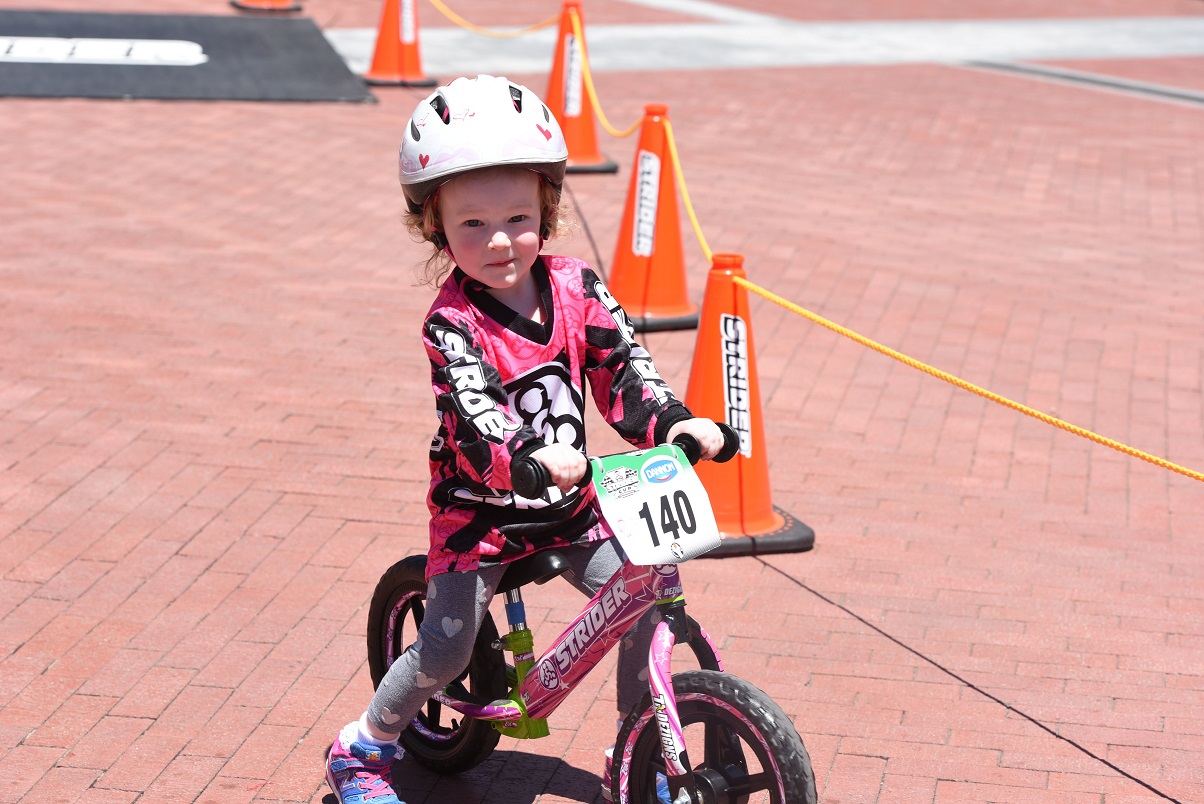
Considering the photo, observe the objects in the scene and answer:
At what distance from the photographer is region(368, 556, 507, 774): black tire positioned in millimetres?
3494

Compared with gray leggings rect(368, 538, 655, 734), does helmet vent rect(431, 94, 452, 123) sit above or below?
above

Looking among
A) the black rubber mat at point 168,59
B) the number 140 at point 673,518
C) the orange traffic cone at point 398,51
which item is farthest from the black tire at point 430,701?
the orange traffic cone at point 398,51

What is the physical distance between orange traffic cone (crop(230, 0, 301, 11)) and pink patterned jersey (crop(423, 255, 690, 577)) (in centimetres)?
1351

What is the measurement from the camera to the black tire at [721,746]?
2.91 metres

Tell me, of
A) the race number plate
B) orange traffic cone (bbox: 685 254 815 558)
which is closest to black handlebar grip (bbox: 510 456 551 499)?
the race number plate

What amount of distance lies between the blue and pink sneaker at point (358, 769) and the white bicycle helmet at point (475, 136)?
1308mm

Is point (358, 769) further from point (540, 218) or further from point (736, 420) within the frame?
point (736, 420)

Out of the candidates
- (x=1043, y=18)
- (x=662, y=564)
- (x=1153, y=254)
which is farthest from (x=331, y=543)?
(x=1043, y=18)

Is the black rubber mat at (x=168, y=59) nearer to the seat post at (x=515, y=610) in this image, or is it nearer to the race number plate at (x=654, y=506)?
the seat post at (x=515, y=610)

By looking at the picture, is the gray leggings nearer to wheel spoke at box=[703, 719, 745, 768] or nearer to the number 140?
wheel spoke at box=[703, 719, 745, 768]

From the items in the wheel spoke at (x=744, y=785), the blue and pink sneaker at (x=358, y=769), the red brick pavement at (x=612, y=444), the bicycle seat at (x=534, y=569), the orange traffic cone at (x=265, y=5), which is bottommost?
the red brick pavement at (x=612, y=444)

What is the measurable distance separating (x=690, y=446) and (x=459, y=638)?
0.72m

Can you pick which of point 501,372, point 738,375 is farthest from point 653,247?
point 501,372

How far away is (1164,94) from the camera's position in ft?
45.1
